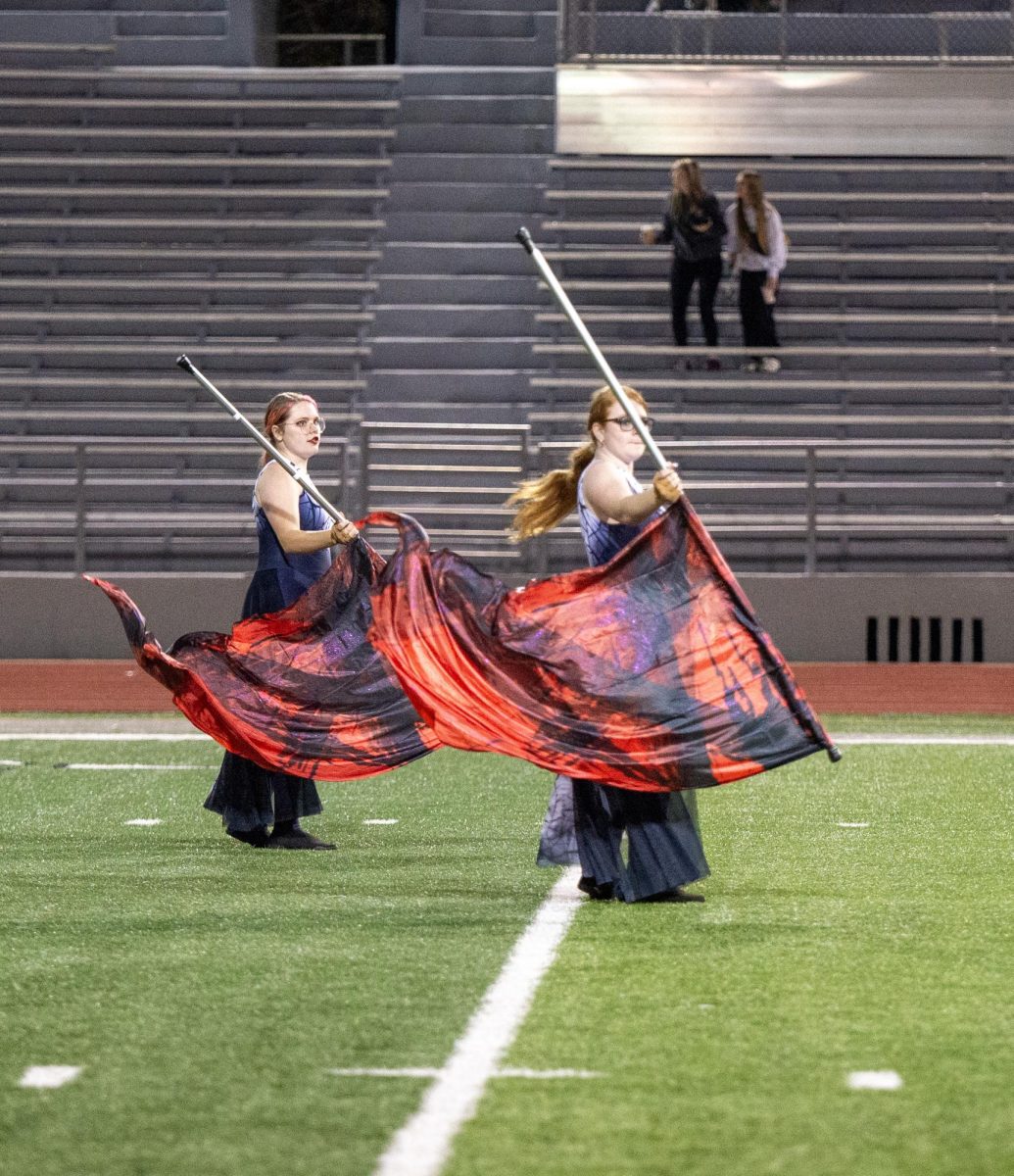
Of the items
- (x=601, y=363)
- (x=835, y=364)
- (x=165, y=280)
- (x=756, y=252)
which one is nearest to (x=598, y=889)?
(x=601, y=363)

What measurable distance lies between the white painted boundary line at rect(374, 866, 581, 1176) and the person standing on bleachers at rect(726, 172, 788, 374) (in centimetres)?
1264

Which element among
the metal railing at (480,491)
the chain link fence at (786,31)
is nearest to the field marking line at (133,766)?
the metal railing at (480,491)

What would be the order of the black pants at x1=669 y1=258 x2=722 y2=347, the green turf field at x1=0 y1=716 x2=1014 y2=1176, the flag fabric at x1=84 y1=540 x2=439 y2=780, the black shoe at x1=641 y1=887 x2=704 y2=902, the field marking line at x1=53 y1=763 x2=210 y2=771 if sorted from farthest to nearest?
the black pants at x1=669 y1=258 x2=722 y2=347, the field marking line at x1=53 y1=763 x2=210 y2=771, the flag fabric at x1=84 y1=540 x2=439 y2=780, the black shoe at x1=641 y1=887 x2=704 y2=902, the green turf field at x1=0 y1=716 x2=1014 y2=1176

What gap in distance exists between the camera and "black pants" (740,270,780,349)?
1828 centimetres

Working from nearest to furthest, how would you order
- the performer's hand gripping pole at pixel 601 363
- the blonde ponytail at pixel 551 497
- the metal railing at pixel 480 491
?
the performer's hand gripping pole at pixel 601 363 < the blonde ponytail at pixel 551 497 < the metal railing at pixel 480 491

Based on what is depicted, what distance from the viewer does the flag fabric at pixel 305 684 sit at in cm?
764

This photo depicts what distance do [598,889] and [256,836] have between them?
5.83 ft

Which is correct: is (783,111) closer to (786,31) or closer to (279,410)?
(786,31)

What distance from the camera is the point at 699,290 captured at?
18.7 m

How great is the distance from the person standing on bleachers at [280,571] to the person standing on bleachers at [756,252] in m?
10.9

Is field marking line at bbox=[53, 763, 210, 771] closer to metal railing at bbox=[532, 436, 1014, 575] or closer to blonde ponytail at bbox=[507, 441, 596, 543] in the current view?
blonde ponytail at bbox=[507, 441, 596, 543]

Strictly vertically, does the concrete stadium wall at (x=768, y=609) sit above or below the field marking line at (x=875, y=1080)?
below

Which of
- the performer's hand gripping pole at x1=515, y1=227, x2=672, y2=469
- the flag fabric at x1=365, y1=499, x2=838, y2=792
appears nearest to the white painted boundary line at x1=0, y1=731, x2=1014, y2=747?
the flag fabric at x1=365, y1=499, x2=838, y2=792

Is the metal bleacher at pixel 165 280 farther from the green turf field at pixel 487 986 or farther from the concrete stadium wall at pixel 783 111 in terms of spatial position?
the green turf field at pixel 487 986
